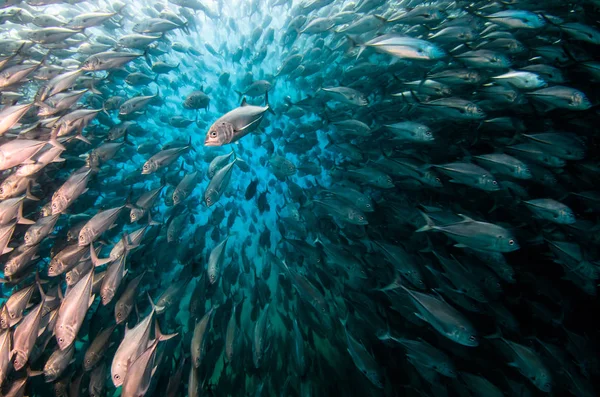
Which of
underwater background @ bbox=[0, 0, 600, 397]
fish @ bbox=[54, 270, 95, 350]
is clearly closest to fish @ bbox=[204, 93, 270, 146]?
underwater background @ bbox=[0, 0, 600, 397]

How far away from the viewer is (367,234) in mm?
4844

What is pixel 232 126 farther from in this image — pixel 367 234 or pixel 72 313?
pixel 367 234

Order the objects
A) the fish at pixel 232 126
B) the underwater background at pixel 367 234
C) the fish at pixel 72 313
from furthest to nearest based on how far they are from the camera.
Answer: the underwater background at pixel 367 234 < the fish at pixel 72 313 < the fish at pixel 232 126

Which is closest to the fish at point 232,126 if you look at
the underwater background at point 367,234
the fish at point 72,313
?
the underwater background at point 367,234

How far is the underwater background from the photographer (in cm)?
341

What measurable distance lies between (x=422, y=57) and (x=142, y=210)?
4.95 m

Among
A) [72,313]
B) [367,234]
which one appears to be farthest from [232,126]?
[367,234]

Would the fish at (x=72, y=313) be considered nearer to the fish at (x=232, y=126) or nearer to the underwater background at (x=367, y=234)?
the underwater background at (x=367, y=234)

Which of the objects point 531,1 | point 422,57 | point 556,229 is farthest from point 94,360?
point 531,1

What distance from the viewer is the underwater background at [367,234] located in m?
3.41

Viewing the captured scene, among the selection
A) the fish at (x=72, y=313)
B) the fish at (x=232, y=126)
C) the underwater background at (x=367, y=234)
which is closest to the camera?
the fish at (x=232, y=126)

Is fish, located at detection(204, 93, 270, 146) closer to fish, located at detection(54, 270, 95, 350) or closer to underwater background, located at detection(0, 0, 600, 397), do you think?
underwater background, located at detection(0, 0, 600, 397)

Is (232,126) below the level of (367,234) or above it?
above

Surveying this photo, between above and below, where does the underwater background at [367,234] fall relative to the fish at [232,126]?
below
